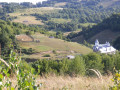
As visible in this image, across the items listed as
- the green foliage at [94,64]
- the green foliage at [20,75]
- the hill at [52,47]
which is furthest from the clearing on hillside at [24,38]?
the green foliage at [20,75]

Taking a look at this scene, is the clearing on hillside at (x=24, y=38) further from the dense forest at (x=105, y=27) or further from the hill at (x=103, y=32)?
the dense forest at (x=105, y=27)

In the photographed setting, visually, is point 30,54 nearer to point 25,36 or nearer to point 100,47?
point 25,36

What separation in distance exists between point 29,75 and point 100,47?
48374 mm

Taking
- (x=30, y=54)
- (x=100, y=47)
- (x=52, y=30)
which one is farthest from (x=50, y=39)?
(x=52, y=30)

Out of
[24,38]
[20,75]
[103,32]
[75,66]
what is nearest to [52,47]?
[24,38]

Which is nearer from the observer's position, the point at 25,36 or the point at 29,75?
the point at 29,75

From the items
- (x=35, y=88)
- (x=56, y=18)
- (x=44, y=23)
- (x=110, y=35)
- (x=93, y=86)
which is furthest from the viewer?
(x=56, y=18)

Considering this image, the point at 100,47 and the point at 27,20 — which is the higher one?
the point at 27,20

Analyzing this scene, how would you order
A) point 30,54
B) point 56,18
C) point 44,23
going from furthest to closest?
point 56,18 → point 44,23 → point 30,54

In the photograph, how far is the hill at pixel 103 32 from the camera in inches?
2586

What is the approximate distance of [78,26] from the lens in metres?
96.1

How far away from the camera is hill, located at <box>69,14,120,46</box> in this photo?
65688 millimetres

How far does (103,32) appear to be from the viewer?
68812 mm

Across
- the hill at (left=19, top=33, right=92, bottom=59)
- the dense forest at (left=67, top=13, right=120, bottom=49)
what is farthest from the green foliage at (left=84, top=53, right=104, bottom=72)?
the dense forest at (left=67, top=13, right=120, bottom=49)
